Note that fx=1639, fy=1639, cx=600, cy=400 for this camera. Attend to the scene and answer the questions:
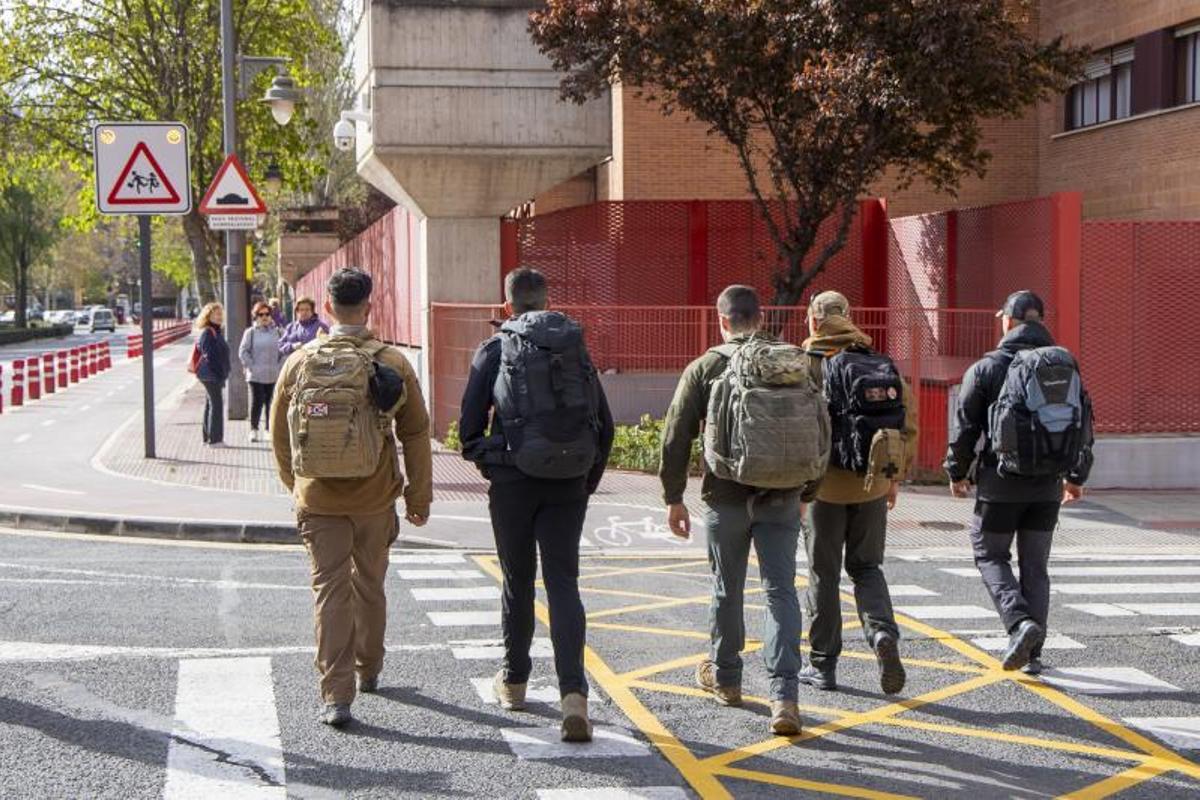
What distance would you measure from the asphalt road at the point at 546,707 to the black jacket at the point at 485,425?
3.37ft

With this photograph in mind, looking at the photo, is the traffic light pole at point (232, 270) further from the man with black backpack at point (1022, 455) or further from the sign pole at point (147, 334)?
the man with black backpack at point (1022, 455)

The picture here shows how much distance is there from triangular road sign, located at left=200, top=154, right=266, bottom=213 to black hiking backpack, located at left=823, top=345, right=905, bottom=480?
12931 millimetres

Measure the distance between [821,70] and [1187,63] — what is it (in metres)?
8.84

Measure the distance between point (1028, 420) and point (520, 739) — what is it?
287 centimetres

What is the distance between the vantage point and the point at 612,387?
58.1ft

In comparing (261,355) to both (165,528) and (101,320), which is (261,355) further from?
(101,320)

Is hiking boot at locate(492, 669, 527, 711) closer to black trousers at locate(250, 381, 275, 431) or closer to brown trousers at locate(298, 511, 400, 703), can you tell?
brown trousers at locate(298, 511, 400, 703)

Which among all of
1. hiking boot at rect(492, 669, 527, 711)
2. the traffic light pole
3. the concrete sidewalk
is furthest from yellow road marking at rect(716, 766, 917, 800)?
the traffic light pole

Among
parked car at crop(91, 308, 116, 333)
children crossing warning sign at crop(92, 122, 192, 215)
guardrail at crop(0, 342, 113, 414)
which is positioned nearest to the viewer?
children crossing warning sign at crop(92, 122, 192, 215)

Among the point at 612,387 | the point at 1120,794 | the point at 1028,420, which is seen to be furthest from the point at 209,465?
the point at 1120,794

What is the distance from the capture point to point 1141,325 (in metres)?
15.8

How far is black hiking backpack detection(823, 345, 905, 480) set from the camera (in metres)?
7.08

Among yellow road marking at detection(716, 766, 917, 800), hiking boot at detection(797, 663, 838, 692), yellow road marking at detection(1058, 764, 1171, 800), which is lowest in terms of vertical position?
yellow road marking at detection(1058, 764, 1171, 800)

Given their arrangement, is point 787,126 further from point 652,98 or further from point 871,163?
point 652,98
